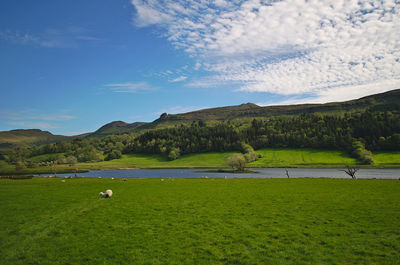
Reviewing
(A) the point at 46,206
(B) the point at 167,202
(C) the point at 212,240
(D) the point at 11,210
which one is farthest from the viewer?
(B) the point at 167,202

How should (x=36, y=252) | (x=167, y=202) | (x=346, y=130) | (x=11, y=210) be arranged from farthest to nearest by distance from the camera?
(x=346, y=130) < (x=167, y=202) < (x=11, y=210) < (x=36, y=252)

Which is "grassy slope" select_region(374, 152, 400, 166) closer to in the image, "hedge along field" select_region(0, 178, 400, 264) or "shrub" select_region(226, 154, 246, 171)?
"shrub" select_region(226, 154, 246, 171)

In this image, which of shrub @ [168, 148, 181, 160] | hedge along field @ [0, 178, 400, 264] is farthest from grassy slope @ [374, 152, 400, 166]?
shrub @ [168, 148, 181, 160]

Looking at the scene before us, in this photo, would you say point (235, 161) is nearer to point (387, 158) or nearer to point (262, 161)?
point (262, 161)

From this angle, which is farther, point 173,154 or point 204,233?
point 173,154

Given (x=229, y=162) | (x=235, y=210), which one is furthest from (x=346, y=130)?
(x=235, y=210)

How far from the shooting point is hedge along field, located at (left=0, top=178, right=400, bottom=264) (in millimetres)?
11414

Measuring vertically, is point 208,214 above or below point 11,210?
below

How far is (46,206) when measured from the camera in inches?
882

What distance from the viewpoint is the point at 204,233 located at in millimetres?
14758

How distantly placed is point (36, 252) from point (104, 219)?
6327mm

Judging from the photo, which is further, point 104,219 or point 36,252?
point 104,219

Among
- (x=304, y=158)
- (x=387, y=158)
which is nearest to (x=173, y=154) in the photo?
Result: (x=304, y=158)

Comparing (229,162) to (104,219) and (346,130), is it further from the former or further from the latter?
(346,130)
